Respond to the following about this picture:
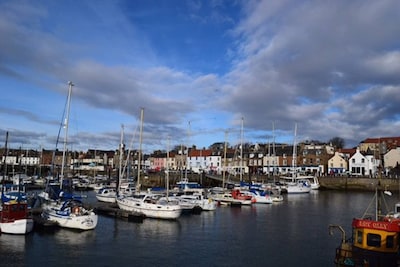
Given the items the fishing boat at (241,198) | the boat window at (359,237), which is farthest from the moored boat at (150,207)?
the boat window at (359,237)

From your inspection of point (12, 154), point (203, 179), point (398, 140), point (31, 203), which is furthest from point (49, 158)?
point (398, 140)

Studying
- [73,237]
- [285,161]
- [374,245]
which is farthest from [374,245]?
[285,161]

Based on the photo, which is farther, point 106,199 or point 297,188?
point 297,188

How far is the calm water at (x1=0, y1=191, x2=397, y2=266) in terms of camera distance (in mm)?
21656

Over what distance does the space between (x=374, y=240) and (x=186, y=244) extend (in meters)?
13.1

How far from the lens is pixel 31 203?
134 ft

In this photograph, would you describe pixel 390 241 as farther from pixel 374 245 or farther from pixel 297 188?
pixel 297 188

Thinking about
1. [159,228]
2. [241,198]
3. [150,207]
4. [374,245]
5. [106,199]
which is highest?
[374,245]

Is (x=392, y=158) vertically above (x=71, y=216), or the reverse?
(x=392, y=158)

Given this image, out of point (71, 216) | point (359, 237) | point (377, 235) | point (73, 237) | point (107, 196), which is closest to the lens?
point (377, 235)

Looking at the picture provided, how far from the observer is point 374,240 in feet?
55.8

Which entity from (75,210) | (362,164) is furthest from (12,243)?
(362,164)

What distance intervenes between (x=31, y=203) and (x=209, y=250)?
82.8 ft

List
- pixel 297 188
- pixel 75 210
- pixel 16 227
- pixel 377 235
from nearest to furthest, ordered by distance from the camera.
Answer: pixel 377 235 → pixel 16 227 → pixel 75 210 → pixel 297 188
